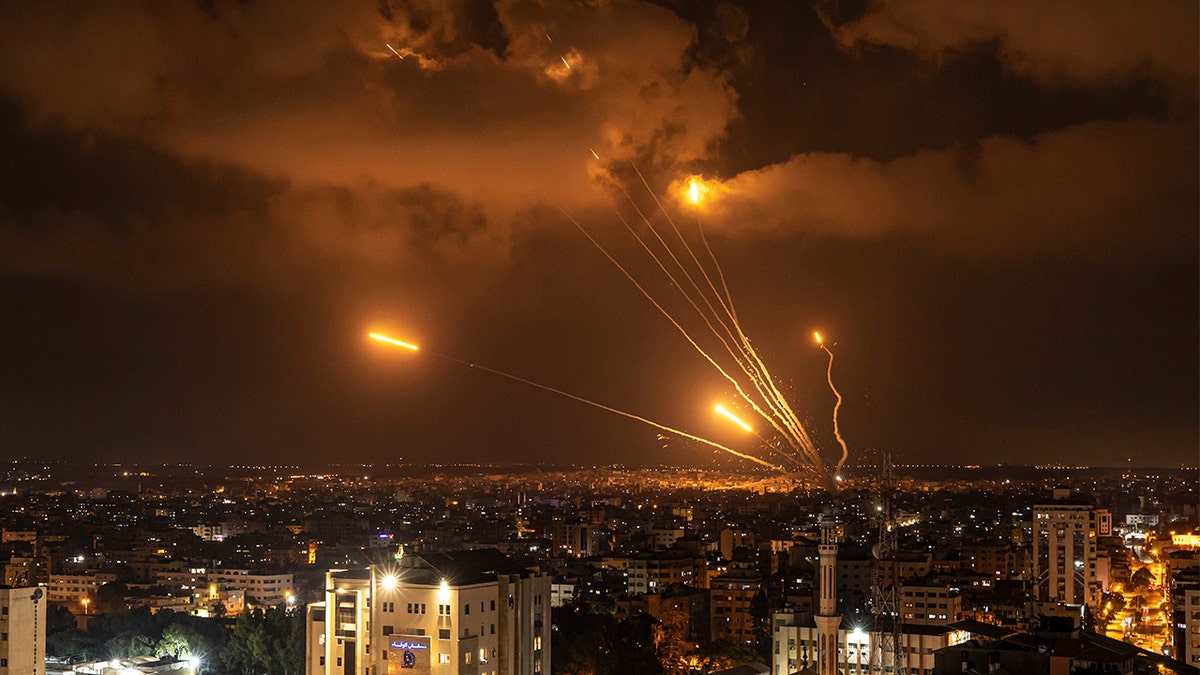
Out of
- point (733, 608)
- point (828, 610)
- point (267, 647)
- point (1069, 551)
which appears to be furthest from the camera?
point (1069, 551)

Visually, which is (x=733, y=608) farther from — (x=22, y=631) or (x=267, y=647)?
(x=22, y=631)

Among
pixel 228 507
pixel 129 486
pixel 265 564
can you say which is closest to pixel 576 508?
pixel 228 507

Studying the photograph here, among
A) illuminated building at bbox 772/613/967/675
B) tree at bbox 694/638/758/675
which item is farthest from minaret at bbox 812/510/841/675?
tree at bbox 694/638/758/675

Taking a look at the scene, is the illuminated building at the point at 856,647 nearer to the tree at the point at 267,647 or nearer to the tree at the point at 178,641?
the tree at the point at 267,647

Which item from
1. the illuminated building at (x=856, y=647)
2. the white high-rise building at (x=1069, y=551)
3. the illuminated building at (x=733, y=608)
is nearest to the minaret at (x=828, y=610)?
the illuminated building at (x=856, y=647)

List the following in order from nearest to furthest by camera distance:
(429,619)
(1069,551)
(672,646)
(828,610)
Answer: (429,619)
(828,610)
(672,646)
(1069,551)

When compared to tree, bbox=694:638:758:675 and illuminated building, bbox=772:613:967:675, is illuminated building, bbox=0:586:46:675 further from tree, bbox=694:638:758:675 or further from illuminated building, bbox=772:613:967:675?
tree, bbox=694:638:758:675

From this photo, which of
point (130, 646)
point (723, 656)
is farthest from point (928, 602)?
point (130, 646)
